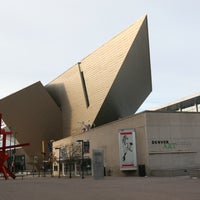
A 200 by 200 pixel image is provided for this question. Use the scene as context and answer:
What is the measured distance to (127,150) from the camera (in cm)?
3741

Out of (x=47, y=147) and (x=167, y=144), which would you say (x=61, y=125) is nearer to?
(x=47, y=147)

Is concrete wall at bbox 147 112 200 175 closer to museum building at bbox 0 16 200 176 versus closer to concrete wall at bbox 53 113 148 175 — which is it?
museum building at bbox 0 16 200 176

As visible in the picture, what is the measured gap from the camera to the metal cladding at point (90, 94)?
56375 millimetres

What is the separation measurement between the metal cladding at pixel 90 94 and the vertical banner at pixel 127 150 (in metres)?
19.5

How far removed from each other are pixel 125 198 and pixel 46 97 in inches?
2678

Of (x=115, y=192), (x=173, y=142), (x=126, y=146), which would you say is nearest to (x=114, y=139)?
(x=126, y=146)

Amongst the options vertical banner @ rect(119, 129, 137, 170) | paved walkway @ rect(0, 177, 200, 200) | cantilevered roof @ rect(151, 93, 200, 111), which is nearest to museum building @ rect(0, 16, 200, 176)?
vertical banner @ rect(119, 129, 137, 170)

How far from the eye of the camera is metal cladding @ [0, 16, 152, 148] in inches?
2219

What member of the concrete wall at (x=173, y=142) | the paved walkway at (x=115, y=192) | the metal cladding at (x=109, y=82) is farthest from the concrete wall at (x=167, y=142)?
the metal cladding at (x=109, y=82)

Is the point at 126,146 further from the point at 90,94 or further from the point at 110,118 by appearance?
the point at 90,94

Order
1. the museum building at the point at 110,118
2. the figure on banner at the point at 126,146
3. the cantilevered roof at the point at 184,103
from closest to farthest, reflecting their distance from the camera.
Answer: the museum building at the point at 110,118 < the figure on banner at the point at 126,146 < the cantilevered roof at the point at 184,103

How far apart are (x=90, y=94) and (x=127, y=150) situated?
29475 mm

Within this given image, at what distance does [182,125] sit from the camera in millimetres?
36906

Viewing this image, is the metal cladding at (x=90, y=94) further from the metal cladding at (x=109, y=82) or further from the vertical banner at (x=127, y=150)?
the vertical banner at (x=127, y=150)
